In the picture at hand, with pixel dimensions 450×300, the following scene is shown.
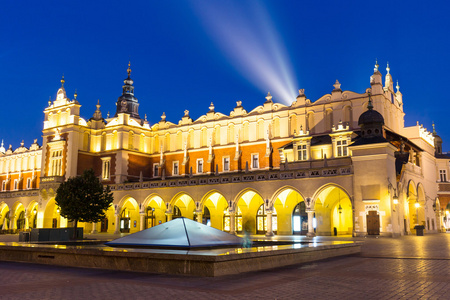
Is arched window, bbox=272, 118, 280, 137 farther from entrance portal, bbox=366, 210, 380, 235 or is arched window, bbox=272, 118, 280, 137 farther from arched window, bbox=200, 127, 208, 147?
entrance portal, bbox=366, 210, 380, 235

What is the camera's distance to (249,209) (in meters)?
46.8

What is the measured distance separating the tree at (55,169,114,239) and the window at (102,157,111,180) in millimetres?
19149

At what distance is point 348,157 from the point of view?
1608 inches

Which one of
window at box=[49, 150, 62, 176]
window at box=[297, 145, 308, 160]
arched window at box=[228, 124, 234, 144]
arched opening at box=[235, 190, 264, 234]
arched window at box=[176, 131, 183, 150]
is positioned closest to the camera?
window at box=[297, 145, 308, 160]

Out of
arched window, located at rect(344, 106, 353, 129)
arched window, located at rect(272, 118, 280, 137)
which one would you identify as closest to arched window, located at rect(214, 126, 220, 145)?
arched window, located at rect(272, 118, 280, 137)

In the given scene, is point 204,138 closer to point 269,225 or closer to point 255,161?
point 255,161

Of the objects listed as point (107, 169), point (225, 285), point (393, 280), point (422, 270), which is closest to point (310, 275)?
point (393, 280)

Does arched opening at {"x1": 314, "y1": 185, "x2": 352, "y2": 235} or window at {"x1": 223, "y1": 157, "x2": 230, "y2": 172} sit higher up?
window at {"x1": 223, "y1": 157, "x2": 230, "y2": 172}

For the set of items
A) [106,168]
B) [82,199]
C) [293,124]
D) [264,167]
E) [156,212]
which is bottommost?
[156,212]

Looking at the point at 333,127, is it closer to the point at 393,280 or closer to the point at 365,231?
the point at 365,231

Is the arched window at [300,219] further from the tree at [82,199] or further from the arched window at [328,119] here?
the tree at [82,199]

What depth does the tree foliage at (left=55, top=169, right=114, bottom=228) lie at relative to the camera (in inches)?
1436

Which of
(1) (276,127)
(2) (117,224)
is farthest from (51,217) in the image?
(1) (276,127)

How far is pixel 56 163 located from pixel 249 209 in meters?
28.8
